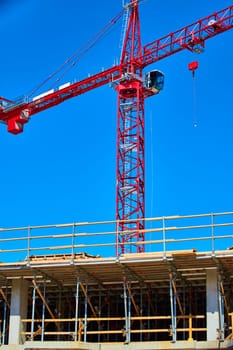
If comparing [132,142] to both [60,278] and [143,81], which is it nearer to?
[143,81]

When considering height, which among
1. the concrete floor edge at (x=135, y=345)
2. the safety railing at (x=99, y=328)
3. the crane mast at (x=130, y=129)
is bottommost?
the concrete floor edge at (x=135, y=345)

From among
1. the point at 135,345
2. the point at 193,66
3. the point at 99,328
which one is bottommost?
the point at 135,345

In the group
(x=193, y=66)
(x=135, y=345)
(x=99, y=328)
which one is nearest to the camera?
(x=135, y=345)

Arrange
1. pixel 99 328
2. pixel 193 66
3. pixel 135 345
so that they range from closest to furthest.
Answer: pixel 135 345 < pixel 99 328 < pixel 193 66

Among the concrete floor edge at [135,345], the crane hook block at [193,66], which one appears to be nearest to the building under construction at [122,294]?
the concrete floor edge at [135,345]

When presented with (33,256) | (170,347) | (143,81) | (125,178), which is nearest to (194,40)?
(143,81)

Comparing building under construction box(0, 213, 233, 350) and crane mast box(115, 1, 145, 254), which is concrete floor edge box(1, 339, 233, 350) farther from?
crane mast box(115, 1, 145, 254)

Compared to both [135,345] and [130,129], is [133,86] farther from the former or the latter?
[135,345]

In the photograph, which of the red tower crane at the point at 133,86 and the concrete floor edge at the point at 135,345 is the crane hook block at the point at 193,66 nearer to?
the red tower crane at the point at 133,86

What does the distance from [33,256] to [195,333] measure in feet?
23.7

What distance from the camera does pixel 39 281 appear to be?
30812 millimetres

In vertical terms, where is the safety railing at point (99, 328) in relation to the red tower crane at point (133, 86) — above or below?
below

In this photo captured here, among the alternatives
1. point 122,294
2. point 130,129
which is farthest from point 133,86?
point 122,294

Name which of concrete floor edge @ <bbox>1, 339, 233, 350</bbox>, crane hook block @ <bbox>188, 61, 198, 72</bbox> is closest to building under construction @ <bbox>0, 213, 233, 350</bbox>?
concrete floor edge @ <bbox>1, 339, 233, 350</bbox>
